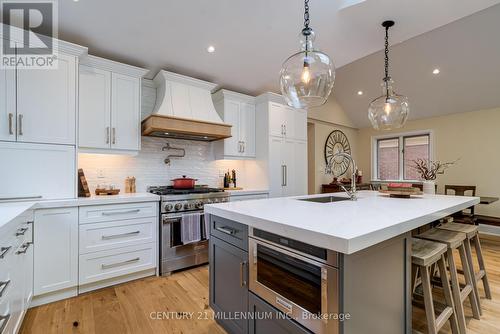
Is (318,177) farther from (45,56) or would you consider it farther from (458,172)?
(45,56)

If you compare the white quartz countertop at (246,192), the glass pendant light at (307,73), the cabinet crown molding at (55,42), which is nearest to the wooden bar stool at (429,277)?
the glass pendant light at (307,73)

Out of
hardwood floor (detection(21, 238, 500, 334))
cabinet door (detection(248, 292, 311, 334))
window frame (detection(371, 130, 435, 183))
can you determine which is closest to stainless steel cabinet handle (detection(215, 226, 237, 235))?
cabinet door (detection(248, 292, 311, 334))

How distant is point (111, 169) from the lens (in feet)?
10.3

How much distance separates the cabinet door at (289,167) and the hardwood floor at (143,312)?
205 cm

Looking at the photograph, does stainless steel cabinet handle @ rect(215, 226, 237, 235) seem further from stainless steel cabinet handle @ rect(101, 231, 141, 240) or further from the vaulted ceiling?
the vaulted ceiling

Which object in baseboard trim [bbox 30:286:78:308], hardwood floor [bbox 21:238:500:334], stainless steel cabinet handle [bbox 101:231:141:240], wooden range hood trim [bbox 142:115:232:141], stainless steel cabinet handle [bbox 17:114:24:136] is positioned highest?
wooden range hood trim [bbox 142:115:232:141]

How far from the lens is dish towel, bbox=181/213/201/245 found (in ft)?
9.57

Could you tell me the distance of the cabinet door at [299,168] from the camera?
14.0ft

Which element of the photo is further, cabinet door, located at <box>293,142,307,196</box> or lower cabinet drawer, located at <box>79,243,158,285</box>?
cabinet door, located at <box>293,142,307,196</box>

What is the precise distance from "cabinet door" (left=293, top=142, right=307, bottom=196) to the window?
288 centimetres

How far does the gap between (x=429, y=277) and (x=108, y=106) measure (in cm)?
347

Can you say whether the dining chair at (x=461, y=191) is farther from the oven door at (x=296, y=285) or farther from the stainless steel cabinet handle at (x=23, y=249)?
the stainless steel cabinet handle at (x=23, y=249)

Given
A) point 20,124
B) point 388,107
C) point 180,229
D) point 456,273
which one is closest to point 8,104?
point 20,124

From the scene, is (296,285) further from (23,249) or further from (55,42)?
(55,42)
